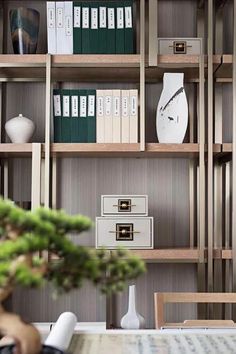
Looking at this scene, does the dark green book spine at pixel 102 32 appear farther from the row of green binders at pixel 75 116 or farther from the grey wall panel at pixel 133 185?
the grey wall panel at pixel 133 185

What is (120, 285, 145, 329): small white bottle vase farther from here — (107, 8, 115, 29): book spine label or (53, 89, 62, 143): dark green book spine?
(107, 8, 115, 29): book spine label

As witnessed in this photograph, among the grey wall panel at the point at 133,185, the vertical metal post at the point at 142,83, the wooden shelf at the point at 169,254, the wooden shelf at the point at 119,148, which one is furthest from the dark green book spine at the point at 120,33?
the wooden shelf at the point at 169,254

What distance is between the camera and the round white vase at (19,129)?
3.28m

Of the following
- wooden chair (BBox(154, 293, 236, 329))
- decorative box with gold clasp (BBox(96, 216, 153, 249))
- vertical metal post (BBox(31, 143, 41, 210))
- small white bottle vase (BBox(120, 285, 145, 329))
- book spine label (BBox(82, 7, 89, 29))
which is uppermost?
book spine label (BBox(82, 7, 89, 29))

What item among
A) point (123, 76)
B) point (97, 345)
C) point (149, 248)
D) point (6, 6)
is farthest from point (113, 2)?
point (97, 345)

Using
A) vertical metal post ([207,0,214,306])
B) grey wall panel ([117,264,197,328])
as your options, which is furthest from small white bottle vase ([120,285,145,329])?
vertical metal post ([207,0,214,306])

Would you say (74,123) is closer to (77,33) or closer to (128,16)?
(77,33)

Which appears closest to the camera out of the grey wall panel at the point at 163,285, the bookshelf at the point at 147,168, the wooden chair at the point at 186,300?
the wooden chair at the point at 186,300

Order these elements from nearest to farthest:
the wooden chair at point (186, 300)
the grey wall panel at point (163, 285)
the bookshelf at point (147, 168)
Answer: the wooden chair at point (186, 300) < the bookshelf at point (147, 168) < the grey wall panel at point (163, 285)

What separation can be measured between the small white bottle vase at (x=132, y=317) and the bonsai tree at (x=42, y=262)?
Result: 2.46 metres

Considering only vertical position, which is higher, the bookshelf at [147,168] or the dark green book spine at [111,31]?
the dark green book spine at [111,31]

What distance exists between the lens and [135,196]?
321 centimetres

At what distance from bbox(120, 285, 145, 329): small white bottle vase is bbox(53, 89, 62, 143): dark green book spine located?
0.84m

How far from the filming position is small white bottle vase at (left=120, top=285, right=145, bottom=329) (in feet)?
10.5
